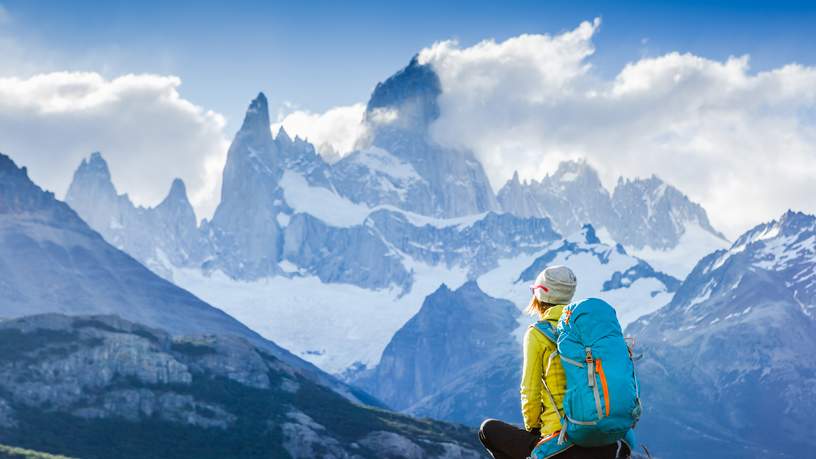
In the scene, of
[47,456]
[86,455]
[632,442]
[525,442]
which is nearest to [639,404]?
[632,442]

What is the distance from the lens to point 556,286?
14.3 meters

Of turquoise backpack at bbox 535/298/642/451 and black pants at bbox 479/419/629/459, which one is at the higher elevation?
turquoise backpack at bbox 535/298/642/451

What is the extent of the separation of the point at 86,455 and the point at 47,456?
26517 millimetres

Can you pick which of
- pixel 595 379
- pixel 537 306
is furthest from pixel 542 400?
pixel 537 306

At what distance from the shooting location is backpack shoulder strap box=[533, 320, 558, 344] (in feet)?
44.5

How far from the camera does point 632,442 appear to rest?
13445mm

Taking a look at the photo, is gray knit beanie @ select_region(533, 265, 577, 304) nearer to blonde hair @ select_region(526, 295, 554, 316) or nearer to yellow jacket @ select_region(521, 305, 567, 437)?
blonde hair @ select_region(526, 295, 554, 316)

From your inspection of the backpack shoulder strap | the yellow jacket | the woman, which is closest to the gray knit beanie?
the woman

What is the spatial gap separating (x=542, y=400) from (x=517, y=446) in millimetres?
803

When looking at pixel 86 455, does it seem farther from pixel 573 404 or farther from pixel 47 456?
pixel 573 404

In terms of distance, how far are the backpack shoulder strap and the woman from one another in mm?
38

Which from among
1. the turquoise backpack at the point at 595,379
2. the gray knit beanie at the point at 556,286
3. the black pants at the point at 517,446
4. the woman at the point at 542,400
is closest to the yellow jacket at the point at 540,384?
the woman at the point at 542,400

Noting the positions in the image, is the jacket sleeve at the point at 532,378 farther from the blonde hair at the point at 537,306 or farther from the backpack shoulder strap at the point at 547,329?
the blonde hair at the point at 537,306

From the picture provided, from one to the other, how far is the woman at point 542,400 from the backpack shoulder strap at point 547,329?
4 cm
